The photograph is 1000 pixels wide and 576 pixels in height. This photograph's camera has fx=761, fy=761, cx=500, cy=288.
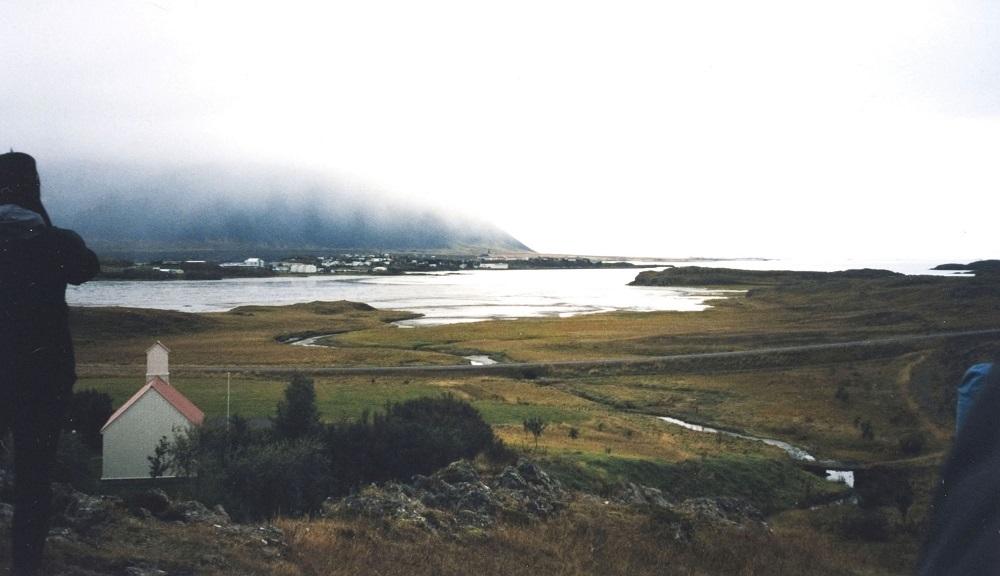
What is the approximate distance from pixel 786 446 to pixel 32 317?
36356mm

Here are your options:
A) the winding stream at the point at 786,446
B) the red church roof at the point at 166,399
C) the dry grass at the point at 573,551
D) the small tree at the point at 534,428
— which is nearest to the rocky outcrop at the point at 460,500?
the dry grass at the point at 573,551

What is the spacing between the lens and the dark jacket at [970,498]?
1685mm

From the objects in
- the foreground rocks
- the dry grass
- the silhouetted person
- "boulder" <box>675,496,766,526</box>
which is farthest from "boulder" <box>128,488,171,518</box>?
"boulder" <box>675,496,766,526</box>

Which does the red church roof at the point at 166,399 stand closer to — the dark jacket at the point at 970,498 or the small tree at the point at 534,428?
the small tree at the point at 534,428

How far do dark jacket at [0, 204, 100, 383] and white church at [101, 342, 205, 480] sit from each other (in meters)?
19.1

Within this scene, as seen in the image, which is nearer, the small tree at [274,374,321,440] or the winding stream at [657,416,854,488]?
the small tree at [274,374,321,440]

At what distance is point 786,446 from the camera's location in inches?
1428

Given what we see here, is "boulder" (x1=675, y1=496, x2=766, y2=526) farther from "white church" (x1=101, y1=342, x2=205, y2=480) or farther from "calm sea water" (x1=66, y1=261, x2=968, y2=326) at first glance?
"calm sea water" (x1=66, y1=261, x2=968, y2=326)

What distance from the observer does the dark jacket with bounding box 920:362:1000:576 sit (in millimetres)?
1685

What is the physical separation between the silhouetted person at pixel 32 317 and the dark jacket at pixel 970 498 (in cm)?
489

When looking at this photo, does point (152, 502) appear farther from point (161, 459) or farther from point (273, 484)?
point (161, 459)

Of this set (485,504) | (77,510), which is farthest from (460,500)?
(77,510)

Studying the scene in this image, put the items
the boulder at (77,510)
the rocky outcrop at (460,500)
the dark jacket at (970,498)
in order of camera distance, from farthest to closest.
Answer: the rocky outcrop at (460,500)
the boulder at (77,510)
the dark jacket at (970,498)

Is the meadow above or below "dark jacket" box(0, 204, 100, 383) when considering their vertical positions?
below
